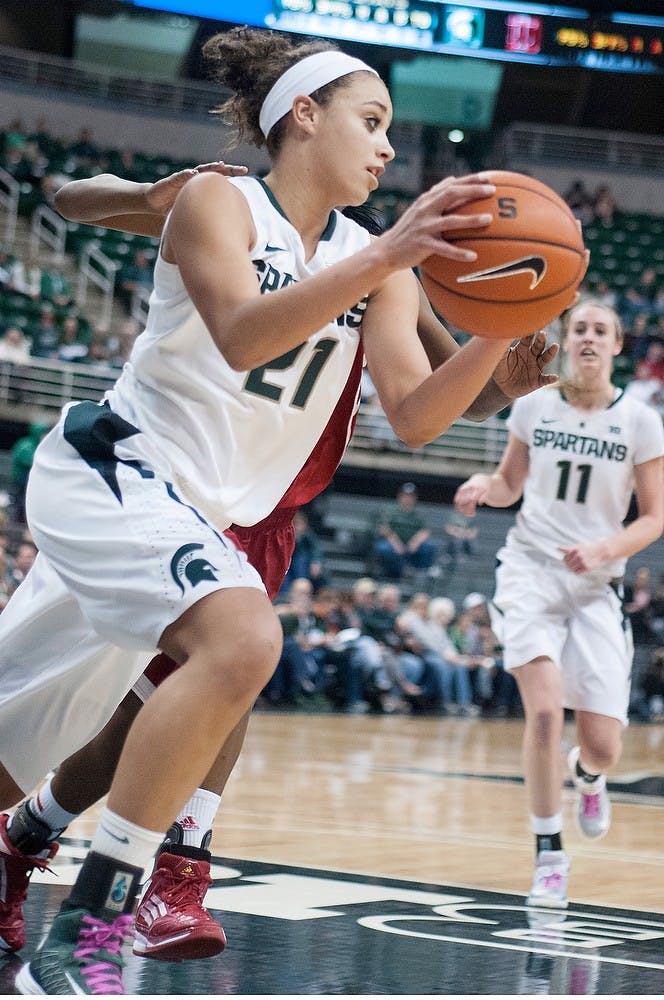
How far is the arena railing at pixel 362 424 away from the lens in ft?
51.0

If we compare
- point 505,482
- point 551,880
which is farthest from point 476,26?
point 551,880

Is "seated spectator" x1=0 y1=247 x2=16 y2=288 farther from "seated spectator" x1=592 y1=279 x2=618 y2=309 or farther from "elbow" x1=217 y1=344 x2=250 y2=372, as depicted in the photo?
"elbow" x1=217 y1=344 x2=250 y2=372

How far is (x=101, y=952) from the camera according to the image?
2.33m

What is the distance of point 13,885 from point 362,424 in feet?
48.8

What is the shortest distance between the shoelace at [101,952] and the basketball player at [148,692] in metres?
0.38

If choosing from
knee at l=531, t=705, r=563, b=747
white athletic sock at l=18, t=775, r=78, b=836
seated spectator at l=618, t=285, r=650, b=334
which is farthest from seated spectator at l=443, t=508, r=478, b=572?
white athletic sock at l=18, t=775, r=78, b=836

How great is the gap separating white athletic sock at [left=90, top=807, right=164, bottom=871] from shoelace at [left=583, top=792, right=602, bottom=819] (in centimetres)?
301

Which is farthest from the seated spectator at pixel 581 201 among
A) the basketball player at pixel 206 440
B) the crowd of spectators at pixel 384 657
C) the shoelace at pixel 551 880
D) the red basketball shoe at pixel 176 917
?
the red basketball shoe at pixel 176 917

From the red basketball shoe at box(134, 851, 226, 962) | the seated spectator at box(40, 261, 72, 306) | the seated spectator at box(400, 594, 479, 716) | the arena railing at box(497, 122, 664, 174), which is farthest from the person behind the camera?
the arena railing at box(497, 122, 664, 174)

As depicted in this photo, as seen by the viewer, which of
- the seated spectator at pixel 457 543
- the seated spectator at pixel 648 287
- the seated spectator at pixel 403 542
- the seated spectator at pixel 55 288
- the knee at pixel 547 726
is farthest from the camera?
the seated spectator at pixel 648 287

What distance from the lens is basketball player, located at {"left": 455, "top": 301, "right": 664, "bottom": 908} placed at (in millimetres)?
4887

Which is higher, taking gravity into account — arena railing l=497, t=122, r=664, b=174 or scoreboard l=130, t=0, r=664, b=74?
scoreboard l=130, t=0, r=664, b=74

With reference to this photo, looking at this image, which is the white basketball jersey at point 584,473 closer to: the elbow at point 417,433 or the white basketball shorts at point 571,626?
the white basketball shorts at point 571,626

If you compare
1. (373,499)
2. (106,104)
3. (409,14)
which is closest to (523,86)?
(409,14)
